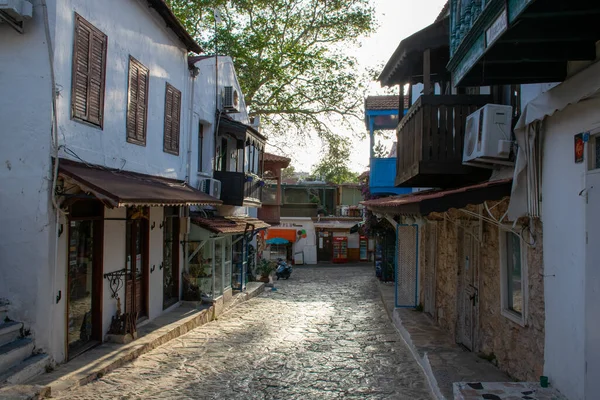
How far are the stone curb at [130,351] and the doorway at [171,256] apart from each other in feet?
3.35

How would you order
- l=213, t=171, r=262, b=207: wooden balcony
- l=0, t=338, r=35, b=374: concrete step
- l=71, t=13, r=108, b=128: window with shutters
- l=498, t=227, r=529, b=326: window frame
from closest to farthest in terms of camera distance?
l=0, t=338, r=35, b=374: concrete step → l=498, t=227, r=529, b=326: window frame → l=71, t=13, r=108, b=128: window with shutters → l=213, t=171, r=262, b=207: wooden balcony

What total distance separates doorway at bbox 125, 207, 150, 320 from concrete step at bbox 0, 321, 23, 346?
2681 millimetres

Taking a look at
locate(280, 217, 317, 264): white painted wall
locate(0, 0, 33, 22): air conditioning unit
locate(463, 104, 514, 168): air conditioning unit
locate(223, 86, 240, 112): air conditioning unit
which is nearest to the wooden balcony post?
locate(463, 104, 514, 168): air conditioning unit

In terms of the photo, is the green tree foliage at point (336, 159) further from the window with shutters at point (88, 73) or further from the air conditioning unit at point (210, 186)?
the window with shutters at point (88, 73)

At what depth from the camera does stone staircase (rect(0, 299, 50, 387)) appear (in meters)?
5.78

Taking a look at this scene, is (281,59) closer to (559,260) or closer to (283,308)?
(283,308)

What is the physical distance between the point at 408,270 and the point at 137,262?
22.9ft

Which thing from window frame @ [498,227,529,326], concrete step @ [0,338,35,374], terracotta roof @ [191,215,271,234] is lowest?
Result: concrete step @ [0,338,35,374]

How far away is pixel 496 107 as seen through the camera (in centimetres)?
661

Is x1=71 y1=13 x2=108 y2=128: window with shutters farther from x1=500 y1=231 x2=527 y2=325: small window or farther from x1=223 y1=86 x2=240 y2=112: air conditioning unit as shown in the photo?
x1=223 y1=86 x2=240 y2=112: air conditioning unit

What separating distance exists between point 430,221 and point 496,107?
5.41 meters

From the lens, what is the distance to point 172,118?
11672 mm

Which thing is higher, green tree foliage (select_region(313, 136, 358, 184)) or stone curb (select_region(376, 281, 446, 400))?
green tree foliage (select_region(313, 136, 358, 184))

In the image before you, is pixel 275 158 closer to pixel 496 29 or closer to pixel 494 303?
pixel 494 303
